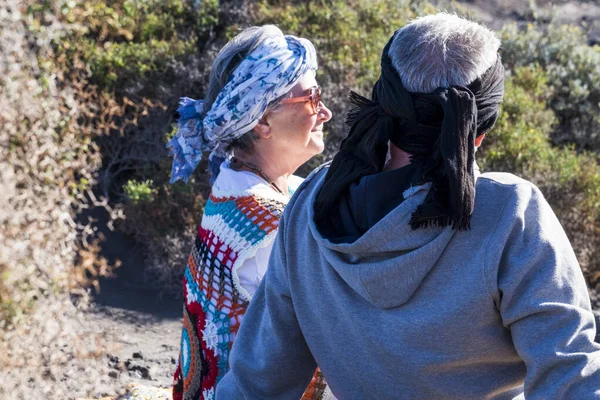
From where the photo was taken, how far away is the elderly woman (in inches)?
110

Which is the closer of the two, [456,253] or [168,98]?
[456,253]

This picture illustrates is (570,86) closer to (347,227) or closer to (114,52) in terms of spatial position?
(114,52)

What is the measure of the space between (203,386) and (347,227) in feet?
3.90

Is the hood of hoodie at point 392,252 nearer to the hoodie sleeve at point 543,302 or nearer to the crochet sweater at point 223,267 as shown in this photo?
the hoodie sleeve at point 543,302

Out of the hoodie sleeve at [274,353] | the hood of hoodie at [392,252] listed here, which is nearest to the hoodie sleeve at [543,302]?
the hood of hoodie at [392,252]

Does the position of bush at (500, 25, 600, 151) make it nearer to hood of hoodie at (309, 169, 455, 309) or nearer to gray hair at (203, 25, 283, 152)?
gray hair at (203, 25, 283, 152)

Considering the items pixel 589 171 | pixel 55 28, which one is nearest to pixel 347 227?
pixel 55 28

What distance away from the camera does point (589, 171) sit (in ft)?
21.9

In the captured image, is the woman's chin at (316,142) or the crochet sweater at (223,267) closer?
the crochet sweater at (223,267)

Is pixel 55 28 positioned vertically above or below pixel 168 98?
above

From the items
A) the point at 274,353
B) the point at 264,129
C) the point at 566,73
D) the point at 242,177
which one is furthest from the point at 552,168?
the point at 274,353

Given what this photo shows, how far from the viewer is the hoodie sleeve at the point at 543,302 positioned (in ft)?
5.49

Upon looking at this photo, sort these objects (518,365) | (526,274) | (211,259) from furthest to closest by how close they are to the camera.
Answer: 1. (211,259)
2. (518,365)
3. (526,274)

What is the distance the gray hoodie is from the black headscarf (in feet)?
0.15
